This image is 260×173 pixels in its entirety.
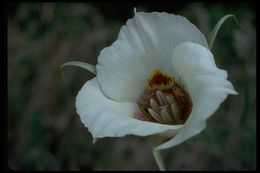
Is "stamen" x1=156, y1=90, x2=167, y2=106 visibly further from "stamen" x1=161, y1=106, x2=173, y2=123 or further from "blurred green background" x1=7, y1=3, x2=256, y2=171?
"blurred green background" x1=7, y1=3, x2=256, y2=171

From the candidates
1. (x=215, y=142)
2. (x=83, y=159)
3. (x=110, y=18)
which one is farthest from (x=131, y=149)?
(x=110, y=18)

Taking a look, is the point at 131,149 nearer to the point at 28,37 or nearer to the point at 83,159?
the point at 83,159

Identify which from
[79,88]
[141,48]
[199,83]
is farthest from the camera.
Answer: [79,88]

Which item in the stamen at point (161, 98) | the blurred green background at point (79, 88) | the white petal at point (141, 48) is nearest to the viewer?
the white petal at point (141, 48)

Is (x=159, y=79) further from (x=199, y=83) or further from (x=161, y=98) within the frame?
(x=199, y=83)

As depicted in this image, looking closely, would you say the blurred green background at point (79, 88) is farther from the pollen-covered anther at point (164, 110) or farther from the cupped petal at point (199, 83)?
the cupped petal at point (199, 83)

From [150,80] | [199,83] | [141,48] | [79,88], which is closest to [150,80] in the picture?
[150,80]

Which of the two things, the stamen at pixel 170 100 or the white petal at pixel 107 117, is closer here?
the white petal at pixel 107 117

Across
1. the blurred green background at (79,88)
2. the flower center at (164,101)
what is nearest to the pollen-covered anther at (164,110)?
the flower center at (164,101)

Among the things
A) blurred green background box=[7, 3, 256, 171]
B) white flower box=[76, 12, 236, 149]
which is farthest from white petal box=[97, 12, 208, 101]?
blurred green background box=[7, 3, 256, 171]
